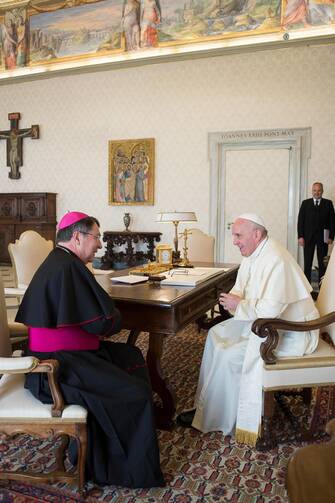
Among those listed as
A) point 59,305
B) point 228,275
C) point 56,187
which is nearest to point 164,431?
point 59,305

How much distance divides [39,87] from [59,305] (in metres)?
10.3

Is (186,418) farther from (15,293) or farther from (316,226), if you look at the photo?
(316,226)

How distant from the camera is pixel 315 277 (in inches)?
348

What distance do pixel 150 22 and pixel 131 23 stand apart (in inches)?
18.4

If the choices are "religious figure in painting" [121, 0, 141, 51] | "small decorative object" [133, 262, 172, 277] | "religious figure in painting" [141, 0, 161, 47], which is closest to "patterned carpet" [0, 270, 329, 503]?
"small decorative object" [133, 262, 172, 277]

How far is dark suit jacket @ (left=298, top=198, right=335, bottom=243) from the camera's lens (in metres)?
8.32

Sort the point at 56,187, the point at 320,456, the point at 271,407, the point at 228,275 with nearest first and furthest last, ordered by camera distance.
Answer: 1. the point at 320,456
2. the point at 271,407
3. the point at 228,275
4. the point at 56,187

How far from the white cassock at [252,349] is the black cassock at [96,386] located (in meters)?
0.82

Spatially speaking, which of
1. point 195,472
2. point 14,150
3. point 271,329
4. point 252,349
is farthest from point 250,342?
→ point 14,150

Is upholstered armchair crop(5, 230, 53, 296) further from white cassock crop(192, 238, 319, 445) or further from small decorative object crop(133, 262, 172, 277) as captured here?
white cassock crop(192, 238, 319, 445)

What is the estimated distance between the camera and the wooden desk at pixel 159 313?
2.95m

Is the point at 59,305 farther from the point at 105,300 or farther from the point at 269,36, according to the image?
the point at 269,36

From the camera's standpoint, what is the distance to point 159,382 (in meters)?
3.13

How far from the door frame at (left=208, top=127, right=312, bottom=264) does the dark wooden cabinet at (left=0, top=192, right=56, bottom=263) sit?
4.11 meters
